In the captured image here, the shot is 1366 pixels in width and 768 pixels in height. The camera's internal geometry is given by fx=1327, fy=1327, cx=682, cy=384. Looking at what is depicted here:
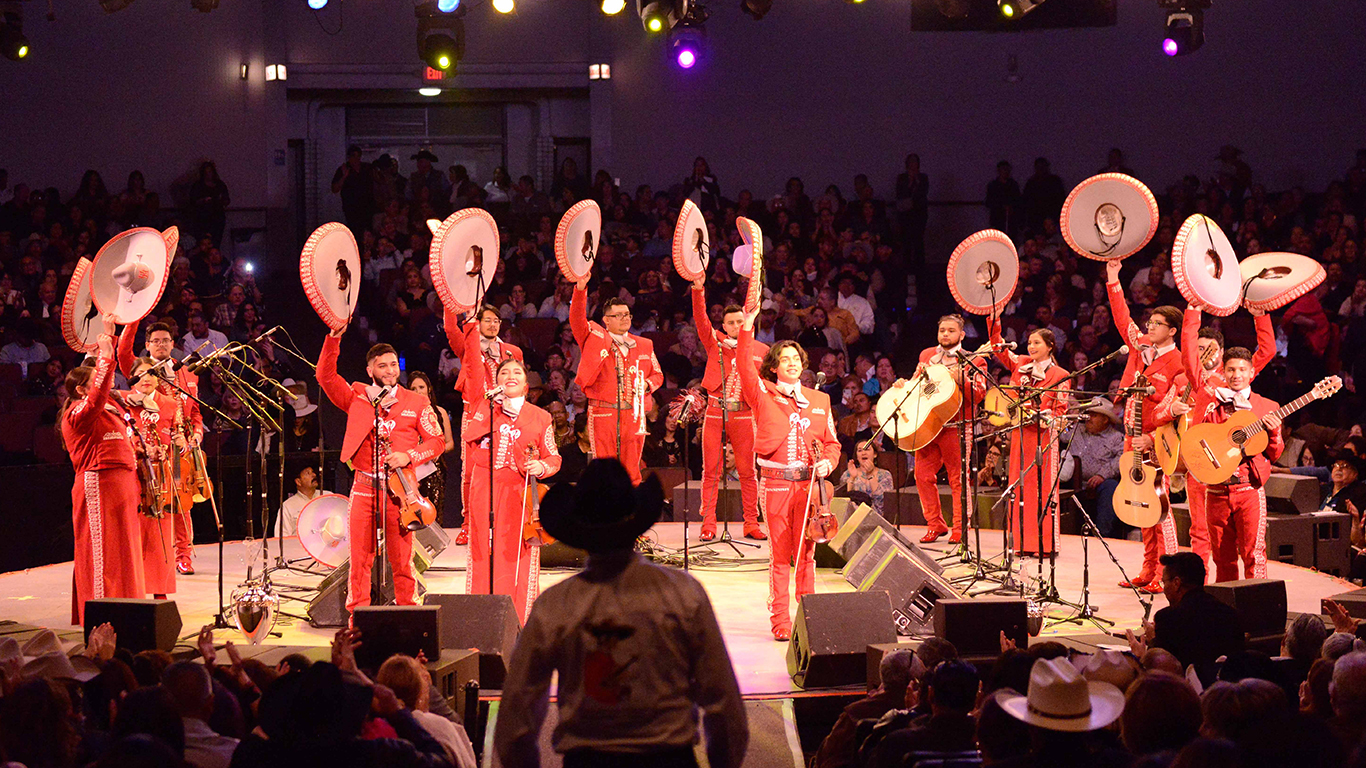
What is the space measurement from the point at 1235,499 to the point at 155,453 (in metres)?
7.26

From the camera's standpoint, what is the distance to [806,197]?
17.7 m

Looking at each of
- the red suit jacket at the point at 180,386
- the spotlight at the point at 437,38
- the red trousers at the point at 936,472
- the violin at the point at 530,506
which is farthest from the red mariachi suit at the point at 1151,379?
the spotlight at the point at 437,38

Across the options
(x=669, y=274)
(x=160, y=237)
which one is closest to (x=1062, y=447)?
(x=669, y=274)

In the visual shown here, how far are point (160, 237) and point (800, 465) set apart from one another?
4.22m

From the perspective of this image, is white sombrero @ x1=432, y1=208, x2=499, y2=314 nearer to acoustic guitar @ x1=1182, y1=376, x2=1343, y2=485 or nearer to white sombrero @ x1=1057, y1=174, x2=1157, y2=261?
white sombrero @ x1=1057, y1=174, x2=1157, y2=261

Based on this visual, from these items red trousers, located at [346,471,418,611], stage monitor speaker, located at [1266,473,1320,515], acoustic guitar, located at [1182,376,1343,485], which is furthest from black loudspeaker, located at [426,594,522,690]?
stage monitor speaker, located at [1266,473,1320,515]

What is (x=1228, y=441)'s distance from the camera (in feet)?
27.9

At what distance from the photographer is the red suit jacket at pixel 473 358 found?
8.42 meters

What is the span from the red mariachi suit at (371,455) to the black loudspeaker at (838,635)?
263 cm

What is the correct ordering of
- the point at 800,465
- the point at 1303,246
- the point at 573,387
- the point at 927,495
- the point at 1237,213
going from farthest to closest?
1. the point at 1237,213
2. the point at 1303,246
3. the point at 573,387
4. the point at 927,495
5. the point at 800,465

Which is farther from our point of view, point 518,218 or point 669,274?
point 518,218

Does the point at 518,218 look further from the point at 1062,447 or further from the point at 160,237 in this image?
the point at 160,237

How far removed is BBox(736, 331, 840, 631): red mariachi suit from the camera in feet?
26.3

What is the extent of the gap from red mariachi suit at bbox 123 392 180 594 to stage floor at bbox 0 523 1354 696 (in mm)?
240
